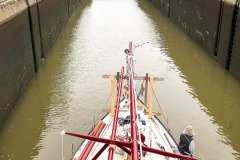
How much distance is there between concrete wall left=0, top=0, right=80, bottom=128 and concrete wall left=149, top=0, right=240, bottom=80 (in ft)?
38.3

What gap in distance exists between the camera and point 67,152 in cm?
1161

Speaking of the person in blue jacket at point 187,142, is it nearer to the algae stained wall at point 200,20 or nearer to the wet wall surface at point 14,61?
the wet wall surface at point 14,61

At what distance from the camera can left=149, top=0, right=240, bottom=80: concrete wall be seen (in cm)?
1836

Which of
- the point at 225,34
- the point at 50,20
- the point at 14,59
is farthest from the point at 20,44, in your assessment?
the point at 225,34

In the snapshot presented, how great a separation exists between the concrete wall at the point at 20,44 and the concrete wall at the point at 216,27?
38.3 ft

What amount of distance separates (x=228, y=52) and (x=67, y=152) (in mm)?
12082

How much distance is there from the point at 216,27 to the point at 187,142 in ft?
45.9

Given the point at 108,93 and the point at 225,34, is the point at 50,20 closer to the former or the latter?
the point at 108,93

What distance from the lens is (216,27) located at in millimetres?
21234

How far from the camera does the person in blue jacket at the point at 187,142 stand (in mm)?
9117

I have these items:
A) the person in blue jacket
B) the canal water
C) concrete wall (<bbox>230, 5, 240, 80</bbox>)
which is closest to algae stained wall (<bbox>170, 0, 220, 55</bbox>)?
the canal water

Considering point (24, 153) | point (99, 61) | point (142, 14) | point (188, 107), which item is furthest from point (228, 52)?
point (142, 14)

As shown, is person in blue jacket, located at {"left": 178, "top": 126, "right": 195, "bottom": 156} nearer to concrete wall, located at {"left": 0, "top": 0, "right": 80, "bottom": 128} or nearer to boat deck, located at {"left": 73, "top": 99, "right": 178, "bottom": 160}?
boat deck, located at {"left": 73, "top": 99, "right": 178, "bottom": 160}

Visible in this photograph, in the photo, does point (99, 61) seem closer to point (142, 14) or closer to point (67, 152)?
point (67, 152)
